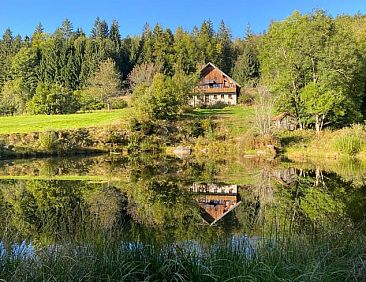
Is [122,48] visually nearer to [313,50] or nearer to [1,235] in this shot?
[313,50]

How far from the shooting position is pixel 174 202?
13539 millimetres

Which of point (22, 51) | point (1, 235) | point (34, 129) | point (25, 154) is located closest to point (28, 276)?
point (1, 235)

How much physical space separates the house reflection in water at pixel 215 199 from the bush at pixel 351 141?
15150mm

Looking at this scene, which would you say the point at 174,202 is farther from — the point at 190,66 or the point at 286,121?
the point at 190,66

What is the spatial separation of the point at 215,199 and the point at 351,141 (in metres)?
18.6

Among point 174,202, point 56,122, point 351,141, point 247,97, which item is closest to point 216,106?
point 247,97

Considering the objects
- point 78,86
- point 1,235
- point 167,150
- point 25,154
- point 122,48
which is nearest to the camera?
point 1,235

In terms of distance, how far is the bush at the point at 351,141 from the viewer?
29.3 m

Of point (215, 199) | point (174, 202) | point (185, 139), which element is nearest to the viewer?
point (174, 202)

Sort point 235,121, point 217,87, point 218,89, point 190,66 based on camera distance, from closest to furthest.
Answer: point 235,121 → point 218,89 → point 217,87 → point 190,66

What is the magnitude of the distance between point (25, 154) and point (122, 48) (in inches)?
2397


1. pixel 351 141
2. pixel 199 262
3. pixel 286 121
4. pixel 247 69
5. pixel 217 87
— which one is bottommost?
pixel 199 262

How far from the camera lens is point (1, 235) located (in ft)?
18.9

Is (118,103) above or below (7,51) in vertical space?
below
